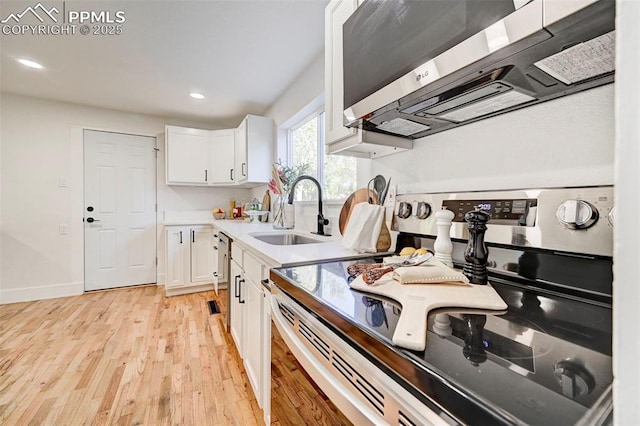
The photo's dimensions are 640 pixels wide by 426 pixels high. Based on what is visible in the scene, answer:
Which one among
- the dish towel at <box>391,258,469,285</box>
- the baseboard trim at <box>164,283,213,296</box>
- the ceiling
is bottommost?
the baseboard trim at <box>164,283,213,296</box>

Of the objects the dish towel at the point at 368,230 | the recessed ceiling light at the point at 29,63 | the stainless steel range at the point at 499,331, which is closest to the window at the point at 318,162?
the dish towel at the point at 368,230

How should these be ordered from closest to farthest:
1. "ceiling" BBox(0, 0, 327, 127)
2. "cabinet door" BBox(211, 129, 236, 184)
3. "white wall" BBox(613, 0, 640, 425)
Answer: "white wall" BBox(613, 0, 640, 425) → "ceiling" BBox(0, 0, 327, 127) → "cabinet door" BBox(211, 129, 236, 184)

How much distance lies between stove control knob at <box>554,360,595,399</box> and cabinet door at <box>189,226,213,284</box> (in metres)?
3.51

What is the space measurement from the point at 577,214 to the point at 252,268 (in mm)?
1311

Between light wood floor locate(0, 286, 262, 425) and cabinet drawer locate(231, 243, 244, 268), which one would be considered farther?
cabinet drawer locate(231, 243, 244, 268)

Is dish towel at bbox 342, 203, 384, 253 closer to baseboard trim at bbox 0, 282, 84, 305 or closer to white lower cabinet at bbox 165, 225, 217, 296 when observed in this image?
white lower cabinet at bbox 165, 225, 217, 296

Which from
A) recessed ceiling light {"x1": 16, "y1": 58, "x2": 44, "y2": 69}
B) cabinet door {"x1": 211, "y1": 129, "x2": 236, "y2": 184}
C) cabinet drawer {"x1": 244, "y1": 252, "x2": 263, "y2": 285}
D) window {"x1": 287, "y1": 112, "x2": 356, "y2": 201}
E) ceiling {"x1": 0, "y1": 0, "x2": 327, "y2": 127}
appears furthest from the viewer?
cabinet door {"x1": 211, "y1": 129, "x2": 236, "y2": 184}

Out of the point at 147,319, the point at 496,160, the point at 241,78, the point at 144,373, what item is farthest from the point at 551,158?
the point at 147,319

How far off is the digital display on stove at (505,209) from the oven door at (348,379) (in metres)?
0.62

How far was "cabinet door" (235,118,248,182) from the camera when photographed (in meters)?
3.21

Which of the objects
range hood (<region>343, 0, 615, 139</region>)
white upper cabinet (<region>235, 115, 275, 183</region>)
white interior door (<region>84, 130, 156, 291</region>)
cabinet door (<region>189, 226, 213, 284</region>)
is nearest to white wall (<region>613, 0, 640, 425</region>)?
range hood (<region>343, 0, 615, 139</region>)

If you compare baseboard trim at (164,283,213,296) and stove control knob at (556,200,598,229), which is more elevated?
stove control knob at (556,200,598,229)

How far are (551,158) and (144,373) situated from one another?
2.40 metres

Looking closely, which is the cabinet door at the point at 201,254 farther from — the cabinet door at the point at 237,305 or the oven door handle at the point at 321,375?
the oven door handle at the point at 321,375
